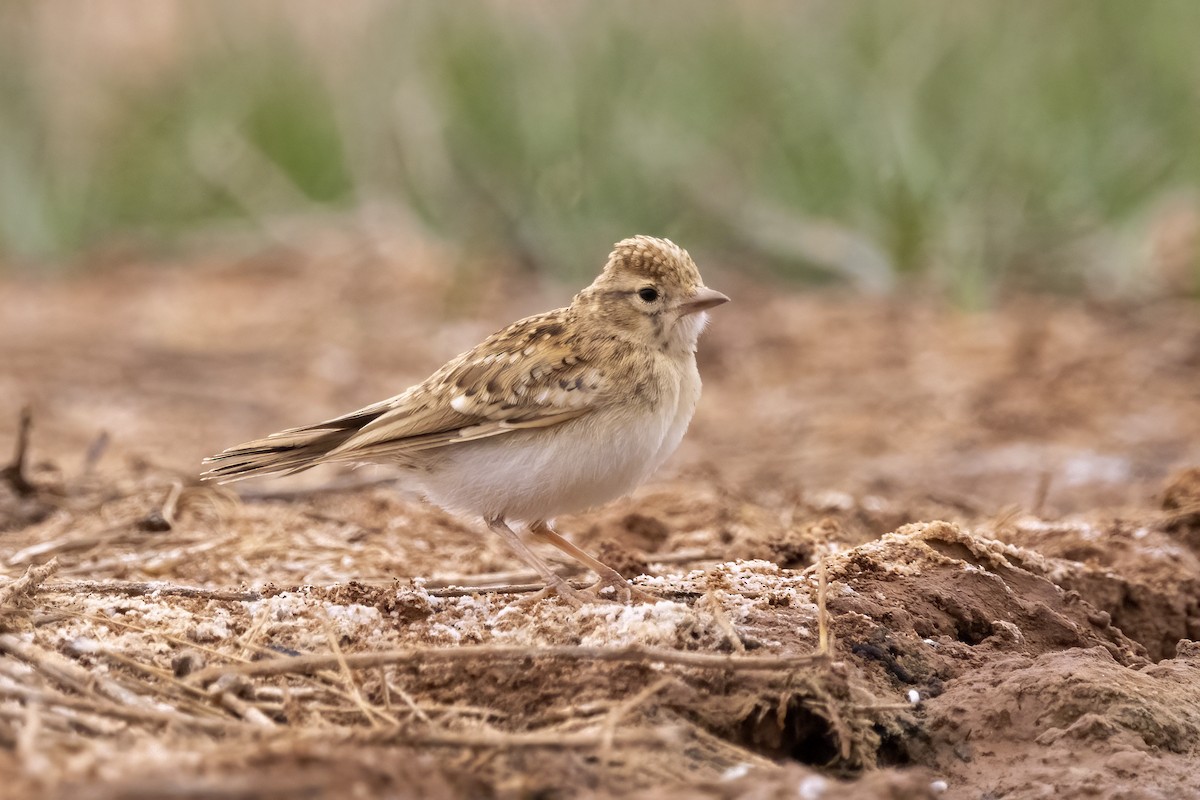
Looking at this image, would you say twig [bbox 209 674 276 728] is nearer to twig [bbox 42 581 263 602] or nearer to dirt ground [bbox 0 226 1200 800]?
dirt ground [bbox 0 226 1200 800]

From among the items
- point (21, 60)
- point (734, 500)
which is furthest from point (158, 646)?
point (21, 60)

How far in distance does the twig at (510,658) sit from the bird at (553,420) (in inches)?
25.8

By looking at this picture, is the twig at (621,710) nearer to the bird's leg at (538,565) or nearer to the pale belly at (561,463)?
the bird's leg at (538,565)

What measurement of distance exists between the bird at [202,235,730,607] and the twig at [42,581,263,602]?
0.55 meters

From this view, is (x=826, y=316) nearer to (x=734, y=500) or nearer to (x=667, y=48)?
(x=667, y=48)

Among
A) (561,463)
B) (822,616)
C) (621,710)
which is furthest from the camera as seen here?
(561,463)

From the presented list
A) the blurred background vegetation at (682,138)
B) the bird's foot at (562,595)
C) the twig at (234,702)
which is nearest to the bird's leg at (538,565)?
the bird's foot at (562,595)

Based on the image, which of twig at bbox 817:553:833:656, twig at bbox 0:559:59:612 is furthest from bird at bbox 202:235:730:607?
twig at bbox 0:559:59:612

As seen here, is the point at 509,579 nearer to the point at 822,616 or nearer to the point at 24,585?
the point at 822,616

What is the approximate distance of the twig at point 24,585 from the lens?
11.0ft

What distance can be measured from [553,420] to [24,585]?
1429 millimetres

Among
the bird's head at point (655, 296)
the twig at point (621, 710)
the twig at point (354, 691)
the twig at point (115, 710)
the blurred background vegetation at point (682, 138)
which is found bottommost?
the twig at point (115, 710)

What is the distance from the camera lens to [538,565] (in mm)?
4039

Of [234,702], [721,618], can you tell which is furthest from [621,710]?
[234,702]
